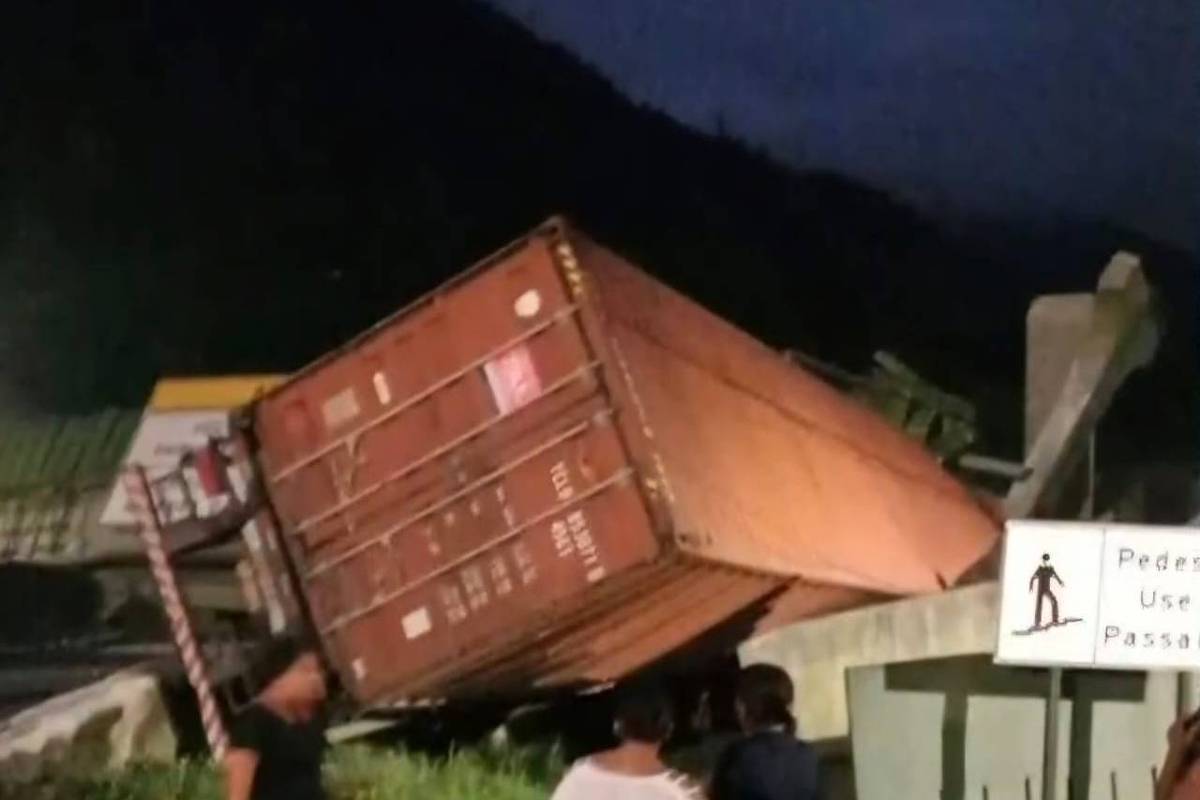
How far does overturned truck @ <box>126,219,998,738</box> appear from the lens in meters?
2.67

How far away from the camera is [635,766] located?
2.77 m

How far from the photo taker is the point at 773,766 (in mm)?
2863

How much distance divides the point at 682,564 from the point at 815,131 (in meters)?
0.99

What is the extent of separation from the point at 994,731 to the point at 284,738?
1.31 m

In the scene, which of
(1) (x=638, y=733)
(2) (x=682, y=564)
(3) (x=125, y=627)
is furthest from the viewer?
(3) (x=125, y=627)

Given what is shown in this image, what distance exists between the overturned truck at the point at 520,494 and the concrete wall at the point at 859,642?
0.17 feet

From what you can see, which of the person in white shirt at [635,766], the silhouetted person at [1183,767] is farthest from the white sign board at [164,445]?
the silhouetted person at [1183,767]

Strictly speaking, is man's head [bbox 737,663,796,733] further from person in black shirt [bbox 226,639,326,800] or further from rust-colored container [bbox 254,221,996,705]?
person in black shirt [bbox 226,639,326,800]

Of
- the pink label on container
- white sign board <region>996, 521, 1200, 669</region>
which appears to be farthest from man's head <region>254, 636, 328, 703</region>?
white sign board <region>996, 521, 1200, 669</region>

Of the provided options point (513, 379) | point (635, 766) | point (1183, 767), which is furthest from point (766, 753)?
point (513, 379)

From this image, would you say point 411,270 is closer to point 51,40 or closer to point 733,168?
point 733,168

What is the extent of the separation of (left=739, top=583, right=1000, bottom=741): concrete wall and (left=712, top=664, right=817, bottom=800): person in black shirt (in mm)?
54

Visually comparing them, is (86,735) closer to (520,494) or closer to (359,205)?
(520,494)

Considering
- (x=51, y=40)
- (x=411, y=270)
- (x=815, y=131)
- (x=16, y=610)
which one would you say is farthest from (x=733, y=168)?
A: (x=16, y=610)
